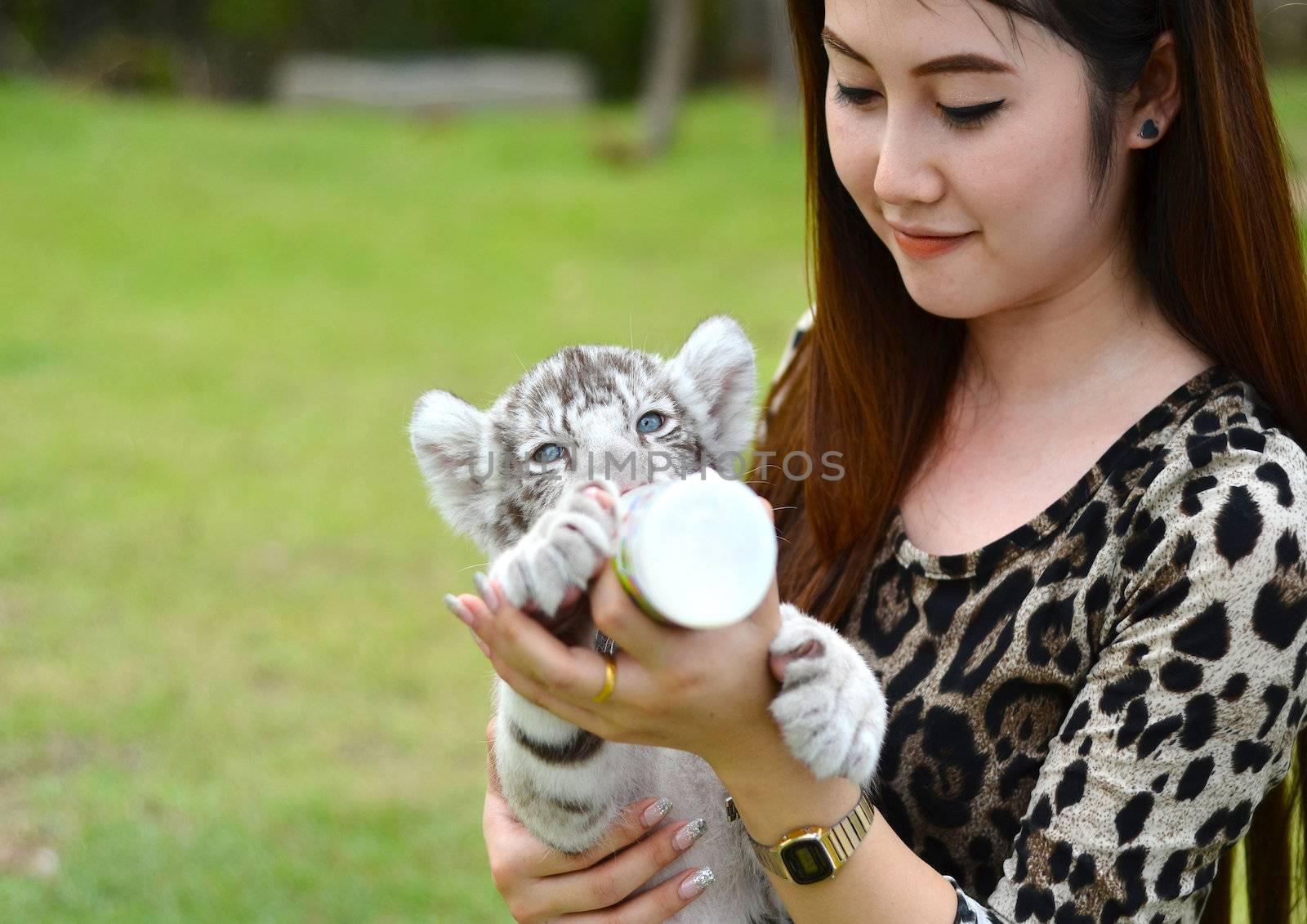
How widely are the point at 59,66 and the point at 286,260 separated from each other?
10307mm

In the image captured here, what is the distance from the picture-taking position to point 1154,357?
8.19ft

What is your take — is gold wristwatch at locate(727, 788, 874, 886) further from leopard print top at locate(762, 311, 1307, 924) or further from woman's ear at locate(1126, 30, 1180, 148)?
woman's ear at locate(1126, 30, 1180, 148)

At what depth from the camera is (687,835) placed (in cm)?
254

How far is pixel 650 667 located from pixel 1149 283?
4.44ft

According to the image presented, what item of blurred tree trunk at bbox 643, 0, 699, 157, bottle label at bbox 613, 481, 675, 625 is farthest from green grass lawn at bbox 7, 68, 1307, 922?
bottle label at bbox 613, 481, 675, 625

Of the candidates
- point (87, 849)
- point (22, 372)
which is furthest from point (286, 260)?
point (87, 849)

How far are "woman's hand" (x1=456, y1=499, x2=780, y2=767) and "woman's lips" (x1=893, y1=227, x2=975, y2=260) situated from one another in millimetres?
812

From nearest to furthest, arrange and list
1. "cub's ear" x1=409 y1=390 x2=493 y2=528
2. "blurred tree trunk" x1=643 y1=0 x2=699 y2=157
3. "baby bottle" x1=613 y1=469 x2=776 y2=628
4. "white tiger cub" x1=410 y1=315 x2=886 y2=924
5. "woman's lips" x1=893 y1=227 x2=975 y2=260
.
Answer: "baby bottle" x1=613 y1=469 x2=776 y2=628
"white tiger cub" x1=410 y1=315 x2=886 y2=924
"woman's lips" x1=893 y1=227 x2=975 y2=260
"cub's ear" x1=409 y1=390 x2=493 y2=528
"blurred tree trunk" x1=643 y1=0 x2=699 y2=157

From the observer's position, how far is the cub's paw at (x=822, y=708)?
196 cm

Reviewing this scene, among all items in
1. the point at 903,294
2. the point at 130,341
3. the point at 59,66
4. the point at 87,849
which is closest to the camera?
the point at 903,294

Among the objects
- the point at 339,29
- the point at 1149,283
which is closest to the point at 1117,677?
the point at 1149,283

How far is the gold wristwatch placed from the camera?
2.10m

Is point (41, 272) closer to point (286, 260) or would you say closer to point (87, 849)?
point (286, 260)

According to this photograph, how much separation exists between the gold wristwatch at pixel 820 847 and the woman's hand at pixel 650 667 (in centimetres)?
20
